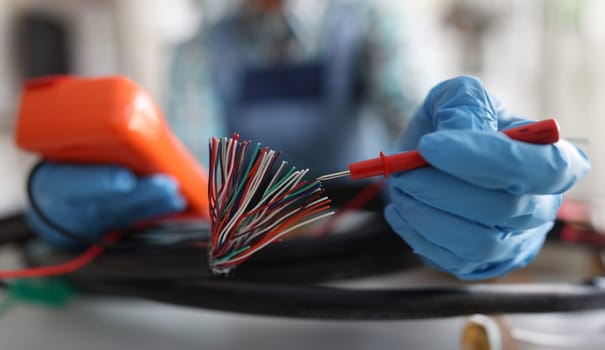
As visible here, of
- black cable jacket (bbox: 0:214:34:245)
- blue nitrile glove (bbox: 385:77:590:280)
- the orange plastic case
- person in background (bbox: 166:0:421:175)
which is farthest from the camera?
person in background (bbox: 166:0:421:175)

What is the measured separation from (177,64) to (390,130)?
24.2 inches

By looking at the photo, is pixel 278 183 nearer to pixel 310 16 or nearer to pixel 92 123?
pixel 92 123

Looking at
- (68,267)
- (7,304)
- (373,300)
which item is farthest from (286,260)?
(7,304)

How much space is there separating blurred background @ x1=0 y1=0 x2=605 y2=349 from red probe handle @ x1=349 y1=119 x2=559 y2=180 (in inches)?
4.6

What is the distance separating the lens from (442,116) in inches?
9.3

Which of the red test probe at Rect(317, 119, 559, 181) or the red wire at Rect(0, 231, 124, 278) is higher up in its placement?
the red test probe at Rect(317, 119, 559, 181)

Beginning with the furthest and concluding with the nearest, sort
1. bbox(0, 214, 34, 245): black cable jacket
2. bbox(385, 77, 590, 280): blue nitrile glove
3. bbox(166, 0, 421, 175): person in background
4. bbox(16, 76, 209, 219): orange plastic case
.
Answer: bbox(166, 0, 421, 175): person in background, bbox(0, 214, 34, 245): black cable jacket, bbox(16, 76, 209, 219): orange plastic case, bbox(385, 77, 590, 280): blue nitrile glove

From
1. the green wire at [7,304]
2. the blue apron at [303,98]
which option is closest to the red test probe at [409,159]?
the green wire at [7,304]

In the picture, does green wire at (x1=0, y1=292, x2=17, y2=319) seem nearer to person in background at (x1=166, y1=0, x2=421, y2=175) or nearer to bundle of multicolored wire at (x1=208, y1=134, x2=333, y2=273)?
bundle of multicolored wire at (x1=208, y1=134, x2=333, y2=273)

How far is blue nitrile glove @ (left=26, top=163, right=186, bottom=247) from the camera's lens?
1.09 ft

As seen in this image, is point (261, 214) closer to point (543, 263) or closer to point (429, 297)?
point (429, 297)

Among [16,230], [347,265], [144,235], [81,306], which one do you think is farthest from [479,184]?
[16,230]

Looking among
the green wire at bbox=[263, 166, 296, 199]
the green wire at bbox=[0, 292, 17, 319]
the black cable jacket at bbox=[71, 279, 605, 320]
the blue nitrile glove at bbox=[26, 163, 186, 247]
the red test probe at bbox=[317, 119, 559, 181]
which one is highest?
the red test probe at bbox=[317, 119, 559, 181]

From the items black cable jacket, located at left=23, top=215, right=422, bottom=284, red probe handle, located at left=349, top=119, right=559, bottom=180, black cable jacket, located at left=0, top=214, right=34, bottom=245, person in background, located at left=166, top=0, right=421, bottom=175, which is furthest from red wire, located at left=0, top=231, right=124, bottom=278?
person in background, located at left=166, top=0, right=421, bottom=175
